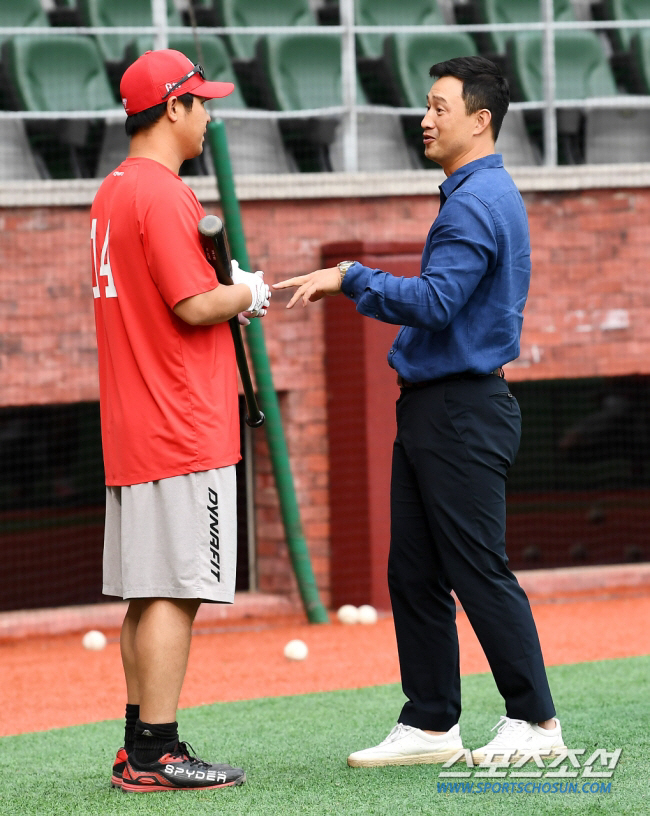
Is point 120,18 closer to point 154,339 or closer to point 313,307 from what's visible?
point 313,307

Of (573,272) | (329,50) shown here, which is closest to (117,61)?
(329,50)

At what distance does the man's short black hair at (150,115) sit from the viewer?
3668mm

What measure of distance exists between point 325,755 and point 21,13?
6.94 metres

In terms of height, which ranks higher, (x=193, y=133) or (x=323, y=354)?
(x=193, y=133)

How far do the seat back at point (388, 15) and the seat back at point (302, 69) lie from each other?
1.43 feet

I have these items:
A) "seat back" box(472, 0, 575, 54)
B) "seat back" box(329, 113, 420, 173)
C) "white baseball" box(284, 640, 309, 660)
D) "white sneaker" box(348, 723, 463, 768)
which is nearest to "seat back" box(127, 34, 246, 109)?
"seat back" box(329, 113, 420, 173)

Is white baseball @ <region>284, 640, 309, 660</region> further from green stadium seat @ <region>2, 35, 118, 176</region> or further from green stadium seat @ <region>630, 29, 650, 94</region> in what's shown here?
green stadium seat @ <region>630, 29, 650, 94</region>

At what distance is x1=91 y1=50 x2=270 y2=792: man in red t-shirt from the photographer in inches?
138

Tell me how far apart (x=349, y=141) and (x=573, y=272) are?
1905mm

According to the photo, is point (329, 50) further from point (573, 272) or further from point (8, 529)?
point (8, 529)

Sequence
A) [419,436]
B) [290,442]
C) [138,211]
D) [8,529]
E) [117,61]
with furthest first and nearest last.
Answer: [8,529], [117,61], [290,442], [419,436], [138,211]

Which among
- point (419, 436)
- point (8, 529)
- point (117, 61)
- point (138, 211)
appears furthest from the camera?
point (8, 529)

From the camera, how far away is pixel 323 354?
28.3ft

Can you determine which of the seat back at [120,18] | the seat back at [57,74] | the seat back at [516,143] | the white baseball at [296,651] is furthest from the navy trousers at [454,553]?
the seat back at [120,18]
